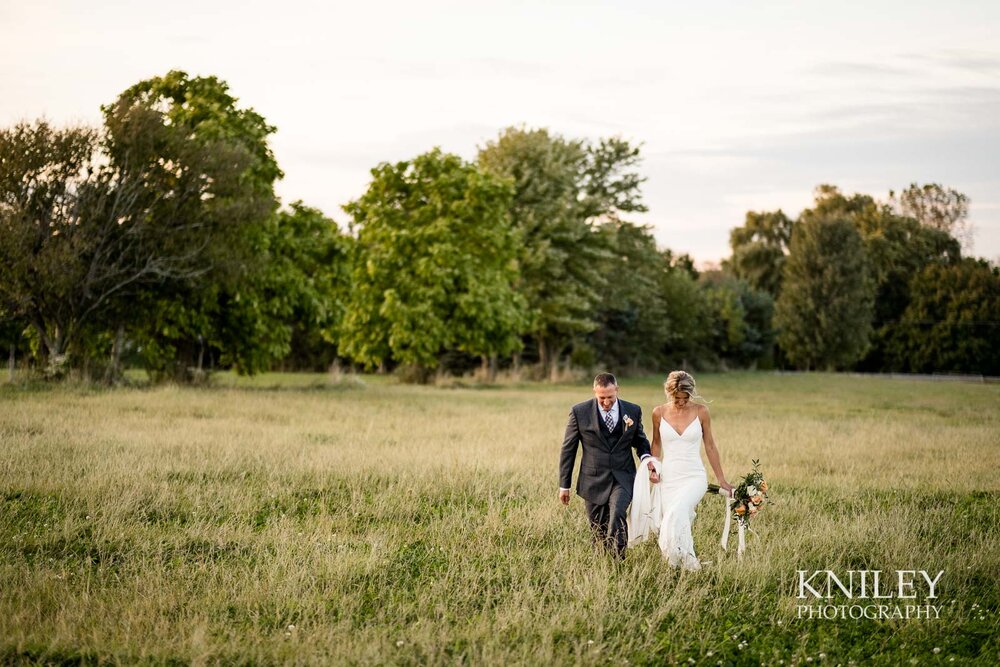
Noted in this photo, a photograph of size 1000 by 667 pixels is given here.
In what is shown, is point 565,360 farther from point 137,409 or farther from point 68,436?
point 68,436

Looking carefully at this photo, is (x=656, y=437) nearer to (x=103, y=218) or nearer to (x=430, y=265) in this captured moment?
(x=103, y=218)

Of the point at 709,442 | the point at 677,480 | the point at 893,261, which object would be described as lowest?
the point at 677,480

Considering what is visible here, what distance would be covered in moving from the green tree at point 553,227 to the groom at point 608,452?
36.6 m

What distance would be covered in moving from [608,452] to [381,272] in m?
33.5

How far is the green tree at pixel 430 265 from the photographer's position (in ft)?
133

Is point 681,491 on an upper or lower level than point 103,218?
lower

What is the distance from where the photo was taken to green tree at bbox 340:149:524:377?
4053cm

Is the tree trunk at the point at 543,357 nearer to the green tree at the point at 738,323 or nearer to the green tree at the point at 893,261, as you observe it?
the green tree at the point at 738,323

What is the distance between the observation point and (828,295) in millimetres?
80688

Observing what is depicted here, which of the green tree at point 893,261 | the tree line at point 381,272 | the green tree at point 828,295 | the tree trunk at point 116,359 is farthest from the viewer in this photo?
the green tree at point 893,261

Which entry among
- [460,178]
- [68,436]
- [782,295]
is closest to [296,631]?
[68,436]

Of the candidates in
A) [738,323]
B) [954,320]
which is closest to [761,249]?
[738,323]

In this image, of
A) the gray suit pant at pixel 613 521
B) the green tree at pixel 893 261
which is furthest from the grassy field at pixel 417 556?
the green tree at pixel 893 261

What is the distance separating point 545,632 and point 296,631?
77.8 inches
